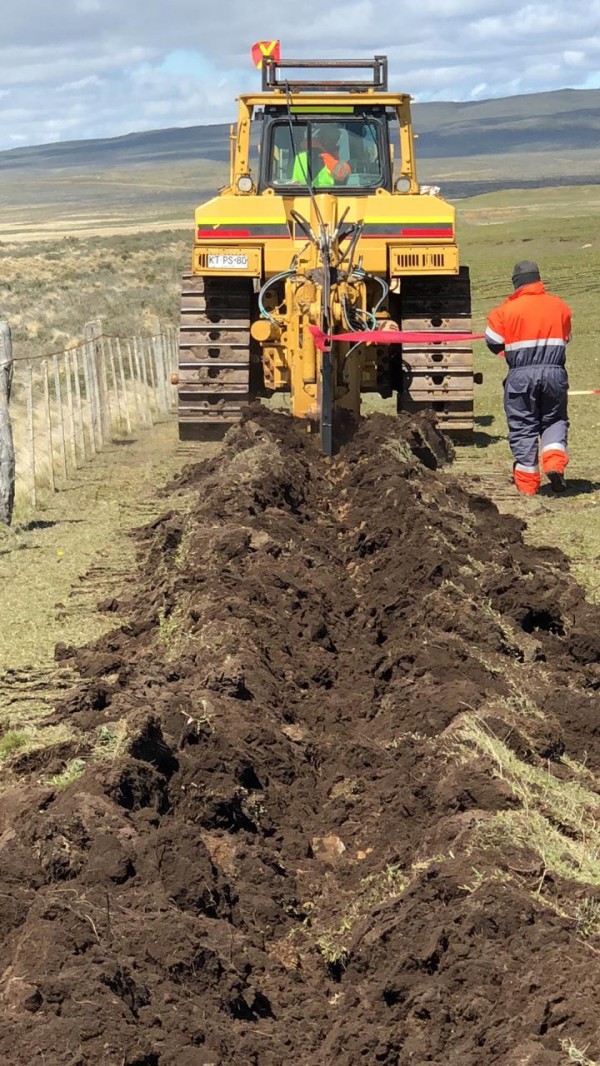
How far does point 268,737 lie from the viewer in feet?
20.5

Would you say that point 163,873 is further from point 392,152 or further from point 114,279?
point 114,279

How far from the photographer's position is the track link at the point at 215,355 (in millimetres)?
14258

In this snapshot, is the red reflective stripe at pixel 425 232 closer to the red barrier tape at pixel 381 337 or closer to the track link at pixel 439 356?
the track link at pixel 439 356

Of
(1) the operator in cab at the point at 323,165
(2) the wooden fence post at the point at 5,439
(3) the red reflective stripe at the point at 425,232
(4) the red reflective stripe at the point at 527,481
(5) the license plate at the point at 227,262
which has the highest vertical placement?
(1) the operator in cab at the point at 323,165

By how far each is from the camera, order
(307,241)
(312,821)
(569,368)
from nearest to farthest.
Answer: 1. (312,821)
2. (307,241)
3. (569,368)

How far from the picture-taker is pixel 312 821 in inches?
228

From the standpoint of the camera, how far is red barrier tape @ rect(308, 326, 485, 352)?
11641 mm

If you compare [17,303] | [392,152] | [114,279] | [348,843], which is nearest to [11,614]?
[348,843]

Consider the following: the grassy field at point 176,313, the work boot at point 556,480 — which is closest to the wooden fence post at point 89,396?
the grassy field at point 176,313

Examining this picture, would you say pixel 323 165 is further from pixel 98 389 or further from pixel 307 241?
pixel 98 389

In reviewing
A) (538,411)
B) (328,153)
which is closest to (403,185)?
(328,153)

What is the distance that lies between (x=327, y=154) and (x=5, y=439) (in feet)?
14.8

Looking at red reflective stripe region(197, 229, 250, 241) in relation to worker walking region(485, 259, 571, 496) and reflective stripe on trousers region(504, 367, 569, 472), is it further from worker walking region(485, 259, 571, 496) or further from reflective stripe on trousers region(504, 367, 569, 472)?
reflective stripe on trousers region(504, 367, 569, 472)

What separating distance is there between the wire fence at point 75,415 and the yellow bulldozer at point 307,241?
1446 millimetres
